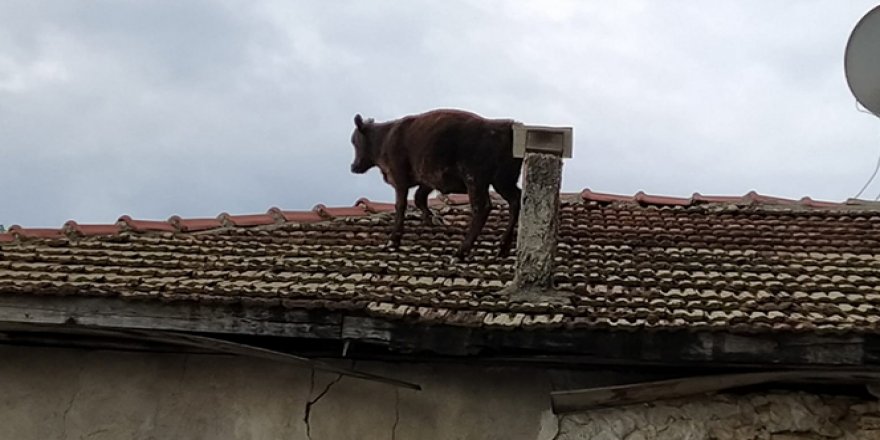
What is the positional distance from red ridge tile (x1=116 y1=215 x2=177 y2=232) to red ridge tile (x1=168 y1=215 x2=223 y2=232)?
49 mm

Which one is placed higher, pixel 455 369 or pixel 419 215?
pixel 419 215

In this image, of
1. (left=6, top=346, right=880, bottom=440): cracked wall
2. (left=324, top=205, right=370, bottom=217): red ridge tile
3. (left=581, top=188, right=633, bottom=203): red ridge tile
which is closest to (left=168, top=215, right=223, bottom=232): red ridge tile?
(left=324, top=205, right=370, bottom=217): red ridge tile

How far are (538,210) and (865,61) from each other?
11.7 ft

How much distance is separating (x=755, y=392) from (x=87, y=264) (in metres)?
3.86

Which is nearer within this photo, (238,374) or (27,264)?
(238,374)

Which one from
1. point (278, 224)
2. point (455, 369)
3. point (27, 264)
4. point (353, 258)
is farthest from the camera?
point (278, 224)

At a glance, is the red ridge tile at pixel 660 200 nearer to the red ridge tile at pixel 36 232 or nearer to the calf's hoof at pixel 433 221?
the calf's hoof at pixel 433 221

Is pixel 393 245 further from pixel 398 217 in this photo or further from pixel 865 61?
pixel 865 61

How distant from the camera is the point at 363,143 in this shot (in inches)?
271

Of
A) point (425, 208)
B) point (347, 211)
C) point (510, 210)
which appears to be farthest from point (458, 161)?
point (347, 211)

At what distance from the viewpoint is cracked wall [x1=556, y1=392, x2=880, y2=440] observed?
4656mm

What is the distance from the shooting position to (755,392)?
4.75 meters

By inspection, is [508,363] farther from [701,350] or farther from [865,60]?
[865,60]

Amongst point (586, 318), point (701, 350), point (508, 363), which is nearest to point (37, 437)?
point (508, 363)
